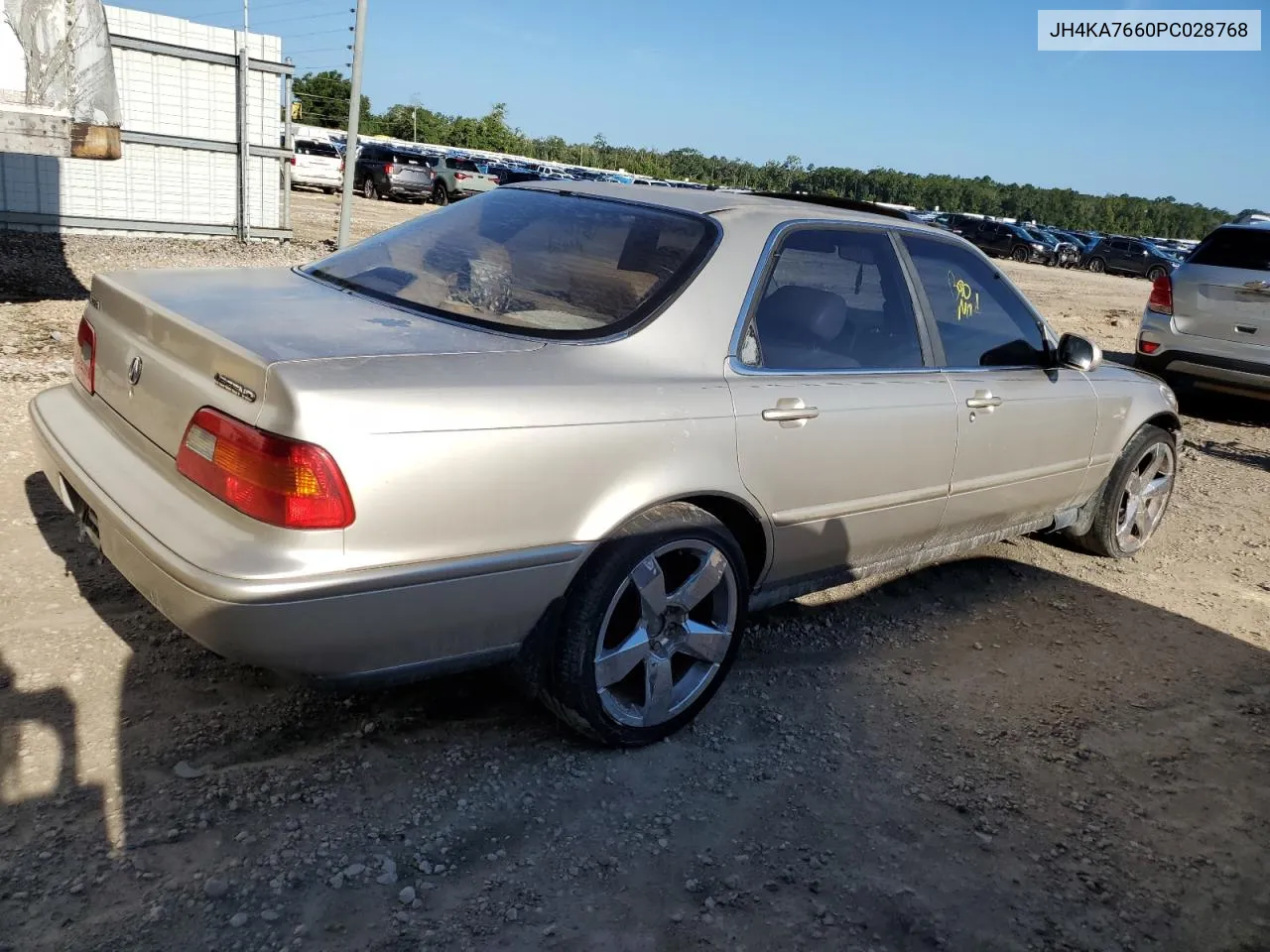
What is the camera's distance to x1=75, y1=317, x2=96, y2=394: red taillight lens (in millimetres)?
3162

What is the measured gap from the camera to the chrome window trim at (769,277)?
124 inches

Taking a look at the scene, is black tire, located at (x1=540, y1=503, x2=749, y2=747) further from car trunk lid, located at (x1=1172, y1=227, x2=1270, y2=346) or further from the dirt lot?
car trunk lid, located at (x1=1172, y1=227, x2=1270, y2=346)

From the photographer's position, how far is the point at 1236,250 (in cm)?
885

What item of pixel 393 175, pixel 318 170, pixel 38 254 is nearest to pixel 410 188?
pixel 393 175

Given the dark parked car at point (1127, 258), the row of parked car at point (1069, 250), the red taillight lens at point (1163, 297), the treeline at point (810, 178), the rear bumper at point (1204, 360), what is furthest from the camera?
the treeline at point (810, 178)

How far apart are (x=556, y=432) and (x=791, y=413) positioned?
0.89 meters

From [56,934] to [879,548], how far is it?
2717mm

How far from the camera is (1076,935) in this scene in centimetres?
253

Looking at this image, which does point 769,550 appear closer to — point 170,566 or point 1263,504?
point 170,566

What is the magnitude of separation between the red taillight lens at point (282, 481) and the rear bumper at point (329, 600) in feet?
0.43

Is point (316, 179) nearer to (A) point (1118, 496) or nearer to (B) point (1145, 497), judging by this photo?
(B) point (1145, 497)

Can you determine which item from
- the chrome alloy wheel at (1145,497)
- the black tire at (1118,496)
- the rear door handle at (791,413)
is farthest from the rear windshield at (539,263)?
the chrome alloy wheel at (1145,497)

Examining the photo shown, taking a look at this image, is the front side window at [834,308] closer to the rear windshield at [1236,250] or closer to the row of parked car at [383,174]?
the rear windshield at [1236,250]

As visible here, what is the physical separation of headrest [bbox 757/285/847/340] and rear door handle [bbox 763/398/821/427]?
235 millimetres
